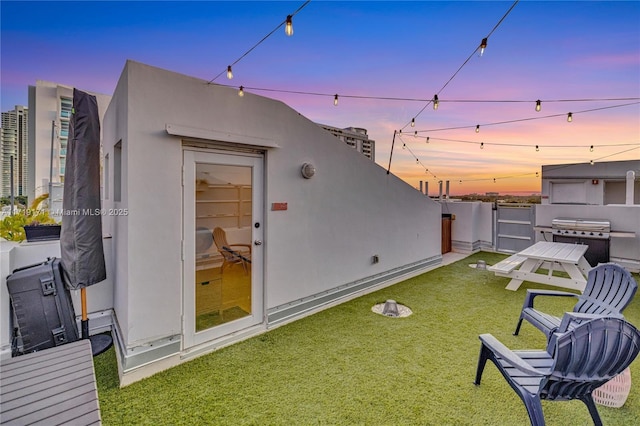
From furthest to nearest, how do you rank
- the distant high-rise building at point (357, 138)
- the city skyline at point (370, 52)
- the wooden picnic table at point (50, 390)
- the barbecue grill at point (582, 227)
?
the distant high-rise building at point (357, 138) < the barbecue grill at point (582, 227) < the city skyline at point (370, 52) < the wooden picnic table at point (50, 390)

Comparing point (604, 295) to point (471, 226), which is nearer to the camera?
point (604, 295)

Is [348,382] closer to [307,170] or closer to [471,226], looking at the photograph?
[307,170]

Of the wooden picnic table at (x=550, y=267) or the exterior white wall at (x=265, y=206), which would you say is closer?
the exterior white wall at (x=265, y=206)

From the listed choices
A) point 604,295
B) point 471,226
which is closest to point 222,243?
point 604,295

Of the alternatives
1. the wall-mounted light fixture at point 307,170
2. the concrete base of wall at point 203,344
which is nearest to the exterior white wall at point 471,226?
the concrete base of wall at point 203,344

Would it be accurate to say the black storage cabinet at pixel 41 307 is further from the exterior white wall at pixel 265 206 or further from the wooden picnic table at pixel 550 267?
the wooden picnic table at pixel 550 267

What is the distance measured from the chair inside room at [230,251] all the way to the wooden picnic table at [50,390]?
1.44m

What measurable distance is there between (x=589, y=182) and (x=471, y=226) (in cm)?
715

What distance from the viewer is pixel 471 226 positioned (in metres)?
8.70

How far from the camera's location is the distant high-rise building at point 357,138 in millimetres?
7716

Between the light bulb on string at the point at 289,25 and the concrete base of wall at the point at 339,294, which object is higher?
the light bulb on string at the point at 289,25

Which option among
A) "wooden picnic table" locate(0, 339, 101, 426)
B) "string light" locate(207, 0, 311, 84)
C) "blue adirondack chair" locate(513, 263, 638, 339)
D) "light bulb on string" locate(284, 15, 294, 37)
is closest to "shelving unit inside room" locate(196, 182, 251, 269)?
"string light" locate(207, 0, 311, 84)

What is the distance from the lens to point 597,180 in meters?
11.7

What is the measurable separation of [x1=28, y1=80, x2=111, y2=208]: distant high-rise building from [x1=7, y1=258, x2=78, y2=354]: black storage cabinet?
443cm
